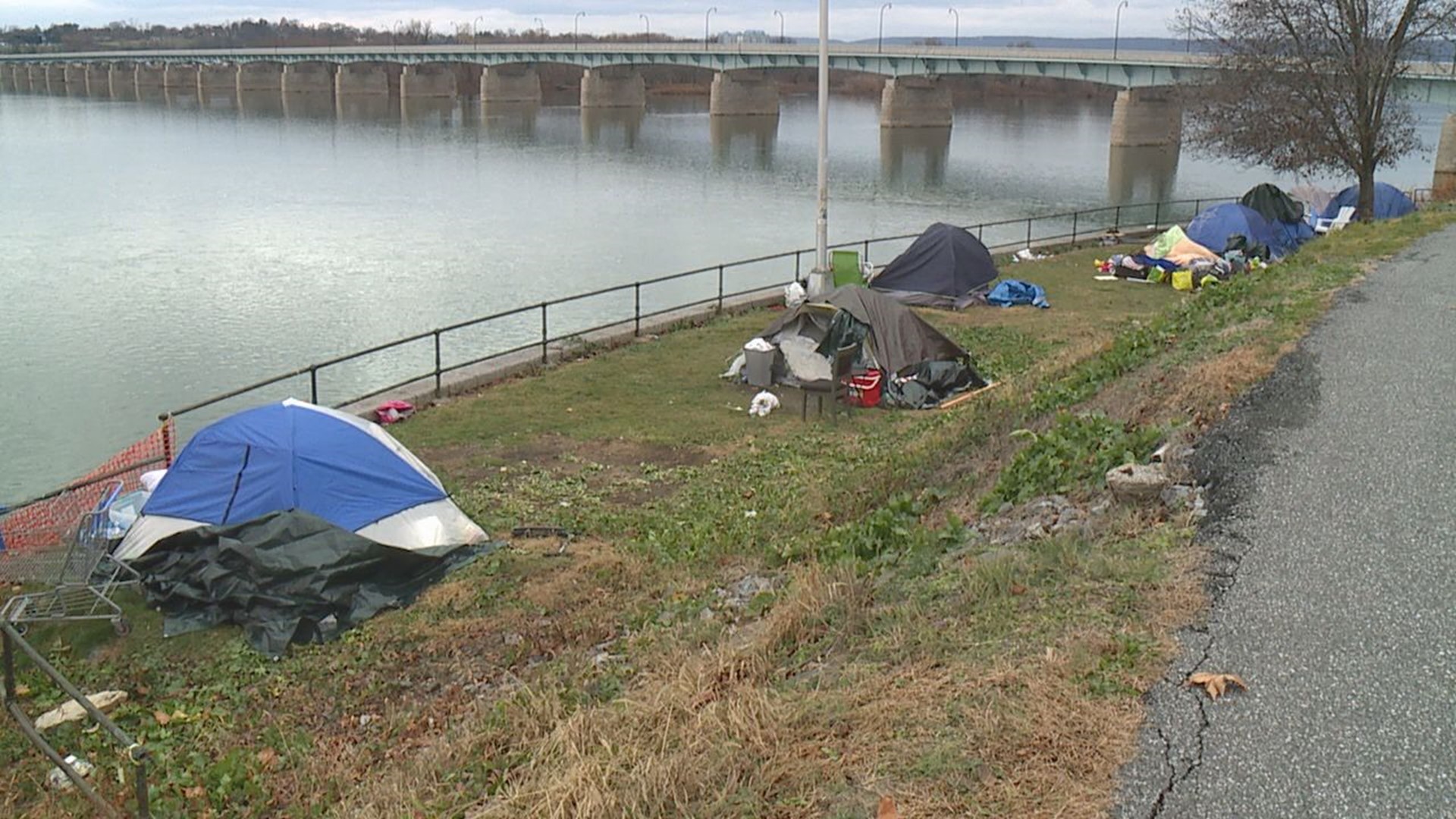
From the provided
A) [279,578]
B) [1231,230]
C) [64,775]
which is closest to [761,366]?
[279,578]

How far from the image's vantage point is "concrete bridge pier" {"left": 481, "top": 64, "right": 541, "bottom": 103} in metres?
120

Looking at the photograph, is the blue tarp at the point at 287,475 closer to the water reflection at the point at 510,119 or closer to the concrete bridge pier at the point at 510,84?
the water reflection at the point at 510,119

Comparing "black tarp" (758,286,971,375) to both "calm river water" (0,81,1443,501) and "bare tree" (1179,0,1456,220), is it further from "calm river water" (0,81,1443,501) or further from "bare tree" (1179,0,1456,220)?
"bare tree" (1179,0,1456,220)

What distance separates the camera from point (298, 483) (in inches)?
411

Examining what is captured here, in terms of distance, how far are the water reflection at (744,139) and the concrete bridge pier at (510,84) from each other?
24.8 metres

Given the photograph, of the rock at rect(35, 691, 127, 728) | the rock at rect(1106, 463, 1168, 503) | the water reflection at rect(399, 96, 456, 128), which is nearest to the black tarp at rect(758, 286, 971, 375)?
the rock at rect(1106, 463, 1168, 503)

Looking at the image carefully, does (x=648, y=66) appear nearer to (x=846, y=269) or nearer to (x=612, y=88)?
(x=612, y=88)

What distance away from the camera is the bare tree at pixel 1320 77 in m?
30.3

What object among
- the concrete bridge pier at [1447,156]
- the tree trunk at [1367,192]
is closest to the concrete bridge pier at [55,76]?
the concrete bridge pier at [1447,156]

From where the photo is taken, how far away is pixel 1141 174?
64.4m

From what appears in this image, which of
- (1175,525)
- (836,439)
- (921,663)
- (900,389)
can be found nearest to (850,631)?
(921,663)

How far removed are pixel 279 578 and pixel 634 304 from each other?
1698 cm

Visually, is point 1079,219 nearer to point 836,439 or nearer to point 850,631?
point 836,439

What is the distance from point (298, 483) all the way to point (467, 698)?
3319mm
